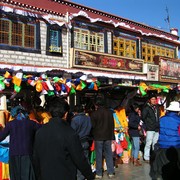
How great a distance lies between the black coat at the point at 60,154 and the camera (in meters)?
3.42

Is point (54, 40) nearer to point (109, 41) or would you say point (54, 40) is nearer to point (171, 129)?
point (109, 41)

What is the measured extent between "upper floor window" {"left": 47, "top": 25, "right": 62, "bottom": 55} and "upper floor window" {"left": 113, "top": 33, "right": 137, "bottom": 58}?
13.7 feet

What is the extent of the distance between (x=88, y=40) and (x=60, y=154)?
580 inches

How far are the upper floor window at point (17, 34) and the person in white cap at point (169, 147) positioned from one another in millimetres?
10221

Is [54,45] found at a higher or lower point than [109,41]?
lower

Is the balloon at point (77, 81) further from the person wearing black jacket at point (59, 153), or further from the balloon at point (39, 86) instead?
the person wearing black jacket at point (59, 153)

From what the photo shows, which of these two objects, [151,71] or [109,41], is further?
[151,71]

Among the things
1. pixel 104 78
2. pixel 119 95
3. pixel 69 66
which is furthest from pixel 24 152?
pixel 104 78

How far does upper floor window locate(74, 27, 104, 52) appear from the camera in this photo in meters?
17.1

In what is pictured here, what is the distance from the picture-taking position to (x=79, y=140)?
3.54 m

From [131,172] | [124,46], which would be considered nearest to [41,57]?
[124,46]

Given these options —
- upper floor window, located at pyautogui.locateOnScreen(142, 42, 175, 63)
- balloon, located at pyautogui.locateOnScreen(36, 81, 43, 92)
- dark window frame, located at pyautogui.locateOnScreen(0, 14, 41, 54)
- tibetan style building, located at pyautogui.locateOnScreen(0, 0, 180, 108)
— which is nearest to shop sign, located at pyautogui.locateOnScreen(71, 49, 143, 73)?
tibetan style building, located at pyautogui.locateOnScreen(0, 0, 180, 108)

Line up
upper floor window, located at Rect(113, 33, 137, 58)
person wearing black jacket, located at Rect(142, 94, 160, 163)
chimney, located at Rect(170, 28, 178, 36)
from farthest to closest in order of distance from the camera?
chimney, located at Rect(170, 28, 178, 36) → upper floor window, located at Rect(113, 33, 137, 58) → person wearing black jacket, located at Rect(142, 94, 160, 163)

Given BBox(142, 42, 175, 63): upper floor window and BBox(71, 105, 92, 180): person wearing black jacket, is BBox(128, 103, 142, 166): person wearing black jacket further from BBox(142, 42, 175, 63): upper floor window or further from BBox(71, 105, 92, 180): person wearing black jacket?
BBox(142, 42, 175, 63): upper floor window
